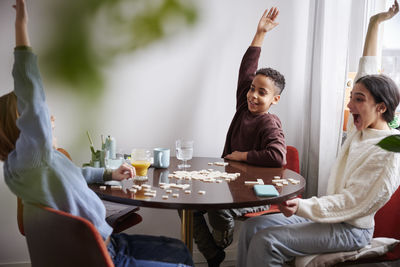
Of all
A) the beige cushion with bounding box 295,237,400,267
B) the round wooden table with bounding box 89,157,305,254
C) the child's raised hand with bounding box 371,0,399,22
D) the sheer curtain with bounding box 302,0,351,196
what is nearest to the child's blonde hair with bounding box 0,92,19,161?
the round wooden table with bounding box 89,157,305,254

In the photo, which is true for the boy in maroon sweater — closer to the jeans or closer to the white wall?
the white wall

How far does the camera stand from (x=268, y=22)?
2.35m

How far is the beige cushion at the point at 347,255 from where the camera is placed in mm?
1492

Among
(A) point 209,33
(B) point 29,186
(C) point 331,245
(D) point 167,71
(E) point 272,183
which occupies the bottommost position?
(C) point 331,245

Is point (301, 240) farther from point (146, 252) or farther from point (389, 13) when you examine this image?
point (389, 13)

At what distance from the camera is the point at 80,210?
1146 millimetres

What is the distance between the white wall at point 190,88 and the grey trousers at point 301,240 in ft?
3.52

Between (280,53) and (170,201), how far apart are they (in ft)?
5.28

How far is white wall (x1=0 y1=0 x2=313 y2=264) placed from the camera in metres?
2.31

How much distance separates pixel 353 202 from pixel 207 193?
22.3 inches

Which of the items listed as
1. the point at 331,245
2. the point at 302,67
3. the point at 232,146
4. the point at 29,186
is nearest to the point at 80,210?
the point at 29,186

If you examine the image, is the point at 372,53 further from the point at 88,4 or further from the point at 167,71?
the point at 88,4

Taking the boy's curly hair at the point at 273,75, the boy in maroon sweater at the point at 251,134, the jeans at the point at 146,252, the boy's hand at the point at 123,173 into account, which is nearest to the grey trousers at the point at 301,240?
the jeans at the point at 146,252

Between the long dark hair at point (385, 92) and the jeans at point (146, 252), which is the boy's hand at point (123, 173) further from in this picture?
the long dark hair at point (385, 92)
